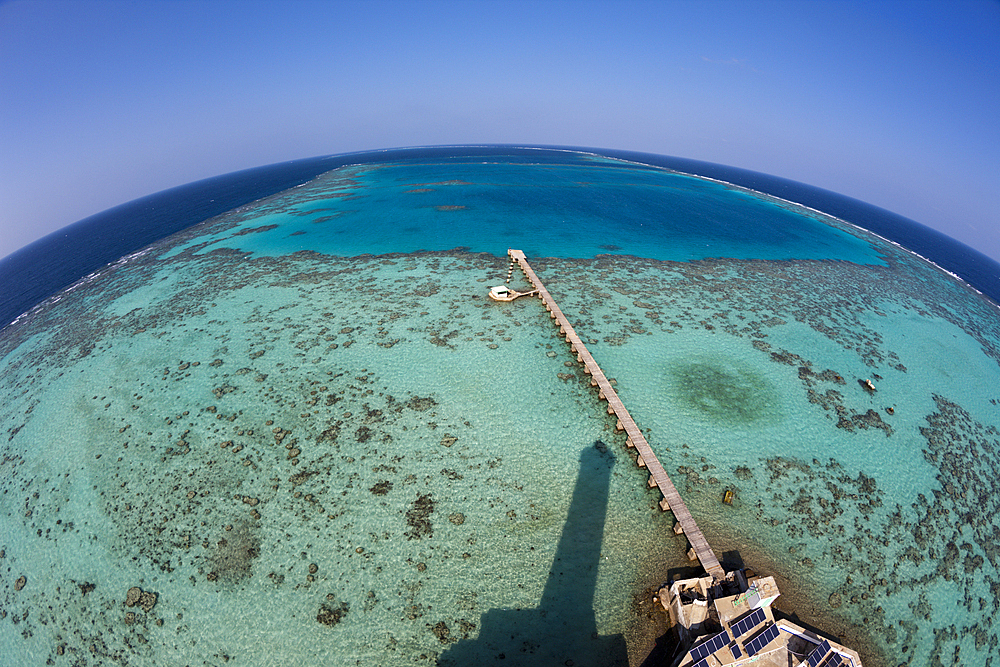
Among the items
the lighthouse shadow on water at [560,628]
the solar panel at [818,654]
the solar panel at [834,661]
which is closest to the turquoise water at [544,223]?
the lighthouse shadow on water at [560,628]

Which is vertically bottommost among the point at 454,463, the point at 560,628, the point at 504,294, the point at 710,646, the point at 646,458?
the point at 560,628

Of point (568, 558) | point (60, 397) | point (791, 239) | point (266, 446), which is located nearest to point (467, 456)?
point (568, 558)

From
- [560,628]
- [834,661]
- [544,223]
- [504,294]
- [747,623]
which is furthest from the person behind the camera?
[544,223]

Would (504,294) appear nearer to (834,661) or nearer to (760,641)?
(760,641)

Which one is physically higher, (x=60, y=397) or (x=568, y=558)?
(x=60, y=397)

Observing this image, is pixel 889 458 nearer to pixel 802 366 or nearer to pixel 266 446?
pixel 802 366

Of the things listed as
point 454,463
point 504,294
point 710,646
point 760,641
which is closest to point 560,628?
point 710,646

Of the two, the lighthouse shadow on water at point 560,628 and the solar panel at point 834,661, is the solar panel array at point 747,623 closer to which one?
the solar panel at point 834,661

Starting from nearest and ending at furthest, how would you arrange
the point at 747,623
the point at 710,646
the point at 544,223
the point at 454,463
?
the point at 710,646
the point at 747,623
the point at 454,463
the point at 544,223

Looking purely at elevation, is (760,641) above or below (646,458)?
below
